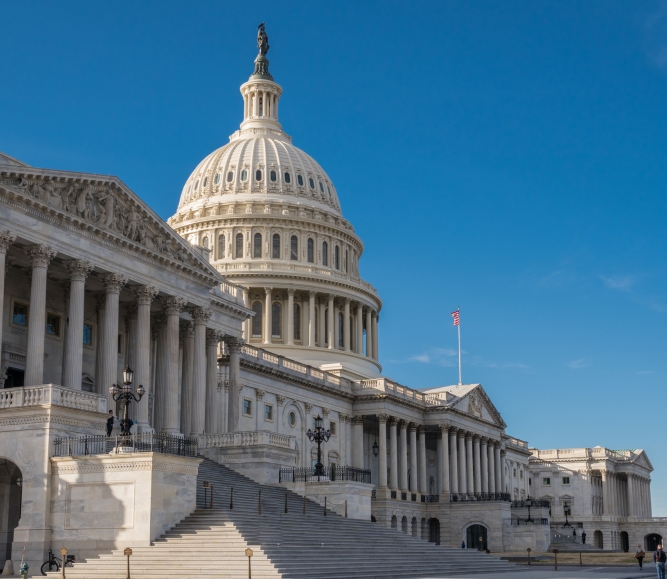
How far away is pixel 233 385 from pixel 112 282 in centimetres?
1654

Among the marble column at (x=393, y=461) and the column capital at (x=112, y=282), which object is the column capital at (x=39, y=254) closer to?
the column capital at (x=112, y=282)

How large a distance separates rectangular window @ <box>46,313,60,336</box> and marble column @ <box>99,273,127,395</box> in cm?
277

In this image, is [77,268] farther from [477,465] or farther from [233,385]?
[477,465]

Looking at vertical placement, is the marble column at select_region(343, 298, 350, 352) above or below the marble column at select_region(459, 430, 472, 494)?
above

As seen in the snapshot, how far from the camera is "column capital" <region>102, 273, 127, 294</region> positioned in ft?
179

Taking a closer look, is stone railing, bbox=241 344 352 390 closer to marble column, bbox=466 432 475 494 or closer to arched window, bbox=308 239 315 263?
marble column, bbox=466 432 475 494

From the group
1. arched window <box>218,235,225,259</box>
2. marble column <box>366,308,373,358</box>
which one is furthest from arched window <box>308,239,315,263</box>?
marble column <box>366,308,373,358</box>

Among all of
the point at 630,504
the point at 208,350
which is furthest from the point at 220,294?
the point at 630,504

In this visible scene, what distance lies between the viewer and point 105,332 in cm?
5438

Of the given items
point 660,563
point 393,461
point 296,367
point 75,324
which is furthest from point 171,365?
point 393,461

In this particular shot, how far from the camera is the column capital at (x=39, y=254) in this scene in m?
49.6

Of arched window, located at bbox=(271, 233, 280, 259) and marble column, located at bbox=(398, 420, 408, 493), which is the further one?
arched window, located at bbox=(271, 233, 280, 259)

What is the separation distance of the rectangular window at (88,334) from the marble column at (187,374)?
6550 millimetres

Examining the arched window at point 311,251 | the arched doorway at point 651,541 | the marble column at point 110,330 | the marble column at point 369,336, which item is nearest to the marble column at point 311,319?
the arched window at point 311,251
